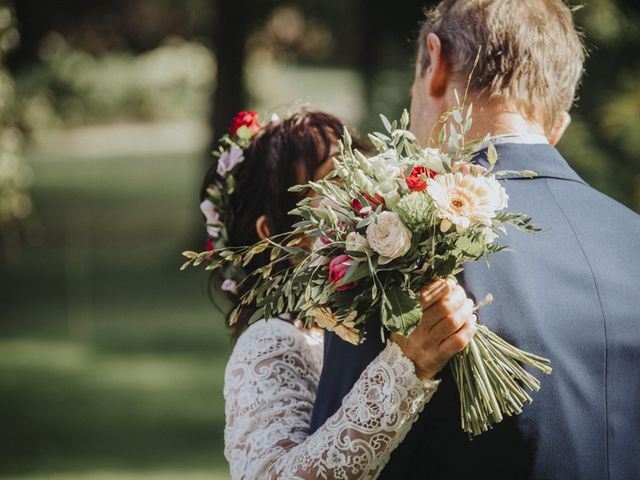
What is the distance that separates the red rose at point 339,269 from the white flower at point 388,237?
73 millimetres

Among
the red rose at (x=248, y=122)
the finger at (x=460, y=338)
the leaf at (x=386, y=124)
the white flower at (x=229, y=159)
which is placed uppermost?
the leaf at (x=386, y=124)

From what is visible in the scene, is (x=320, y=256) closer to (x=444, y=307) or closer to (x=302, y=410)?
(x=444, y=307)

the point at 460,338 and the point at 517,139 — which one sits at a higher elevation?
the point at 517,139

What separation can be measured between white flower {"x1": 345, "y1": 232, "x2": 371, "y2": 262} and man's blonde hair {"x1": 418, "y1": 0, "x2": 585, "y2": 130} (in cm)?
53

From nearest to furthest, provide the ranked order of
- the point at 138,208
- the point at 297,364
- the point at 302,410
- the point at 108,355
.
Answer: the point at 302,410 → the point at 297,364 → the point at 108,355 → the point at 138,208

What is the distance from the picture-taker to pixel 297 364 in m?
2.71

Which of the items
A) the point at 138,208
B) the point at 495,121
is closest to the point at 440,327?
the point at 495,121

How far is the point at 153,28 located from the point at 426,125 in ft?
63.8

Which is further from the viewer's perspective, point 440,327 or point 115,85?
point 115,85

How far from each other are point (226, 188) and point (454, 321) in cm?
145

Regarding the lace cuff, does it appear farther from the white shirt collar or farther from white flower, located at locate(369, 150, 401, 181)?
the white shirt collar

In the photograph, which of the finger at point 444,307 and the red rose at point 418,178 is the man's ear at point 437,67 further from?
the finger at point 444,307

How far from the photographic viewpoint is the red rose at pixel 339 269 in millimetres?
2006

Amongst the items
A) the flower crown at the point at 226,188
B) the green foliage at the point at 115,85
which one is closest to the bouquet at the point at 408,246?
the flower crown at the point at 226,188
